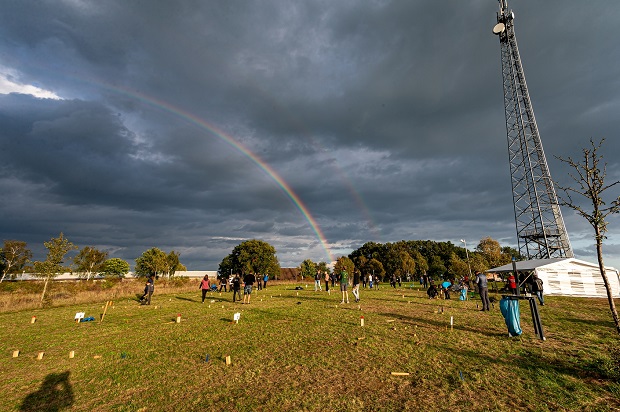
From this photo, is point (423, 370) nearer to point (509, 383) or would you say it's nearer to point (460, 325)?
point (509, 383)

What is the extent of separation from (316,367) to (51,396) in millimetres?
6191

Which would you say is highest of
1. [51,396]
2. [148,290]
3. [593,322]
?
[148,290]

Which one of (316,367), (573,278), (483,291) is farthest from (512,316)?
(573,278)

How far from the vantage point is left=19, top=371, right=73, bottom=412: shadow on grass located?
5.94 meters

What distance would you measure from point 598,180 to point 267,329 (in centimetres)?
1276

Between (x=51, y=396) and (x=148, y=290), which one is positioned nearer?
(x=51, y=396)

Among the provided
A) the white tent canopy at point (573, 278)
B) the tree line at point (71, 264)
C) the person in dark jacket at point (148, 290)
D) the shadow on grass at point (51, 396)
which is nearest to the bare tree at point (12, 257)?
the tree line at point (71, 264)

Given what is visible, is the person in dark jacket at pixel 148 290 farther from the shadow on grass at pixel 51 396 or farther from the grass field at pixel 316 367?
the shadow on grass at pixel 51 396

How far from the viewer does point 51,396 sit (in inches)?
255

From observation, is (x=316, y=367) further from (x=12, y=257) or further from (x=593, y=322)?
(x=12, y=257)

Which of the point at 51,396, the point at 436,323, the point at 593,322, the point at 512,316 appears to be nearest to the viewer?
the point at 51,396

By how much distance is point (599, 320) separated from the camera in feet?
46.6

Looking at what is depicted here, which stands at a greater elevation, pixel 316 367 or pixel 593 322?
pixel 593 322

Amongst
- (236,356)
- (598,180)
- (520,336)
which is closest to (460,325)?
(520,336)
